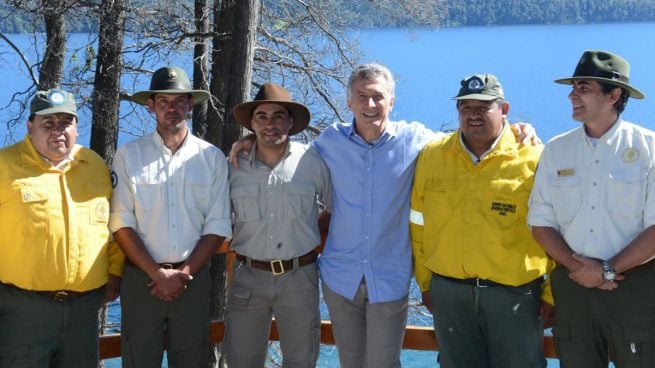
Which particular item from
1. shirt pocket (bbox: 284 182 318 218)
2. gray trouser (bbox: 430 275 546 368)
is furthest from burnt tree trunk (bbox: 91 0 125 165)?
gray trouser (bbox: 430 275 546 368)

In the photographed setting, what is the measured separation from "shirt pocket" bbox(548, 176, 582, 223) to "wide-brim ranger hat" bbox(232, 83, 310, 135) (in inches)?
52.0

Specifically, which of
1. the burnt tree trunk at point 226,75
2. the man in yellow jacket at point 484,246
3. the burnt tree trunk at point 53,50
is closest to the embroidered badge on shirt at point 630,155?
the man in yellow jacket at point 484,246

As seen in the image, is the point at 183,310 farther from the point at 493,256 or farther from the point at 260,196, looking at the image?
the point at 493,256

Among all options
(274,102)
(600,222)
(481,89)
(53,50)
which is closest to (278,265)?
(274,102)

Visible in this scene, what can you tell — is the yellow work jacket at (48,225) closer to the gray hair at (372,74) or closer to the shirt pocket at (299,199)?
the shirt pocket at (299,199)

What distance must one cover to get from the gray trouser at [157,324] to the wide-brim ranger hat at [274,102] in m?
0.85

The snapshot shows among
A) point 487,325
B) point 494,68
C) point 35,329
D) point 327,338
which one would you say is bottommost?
point 327,338

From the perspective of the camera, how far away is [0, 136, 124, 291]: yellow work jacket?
3.75 metres

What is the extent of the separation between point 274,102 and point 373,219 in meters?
0.77

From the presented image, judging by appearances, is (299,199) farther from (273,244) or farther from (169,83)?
(169,83)

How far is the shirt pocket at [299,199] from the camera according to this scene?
161 inches

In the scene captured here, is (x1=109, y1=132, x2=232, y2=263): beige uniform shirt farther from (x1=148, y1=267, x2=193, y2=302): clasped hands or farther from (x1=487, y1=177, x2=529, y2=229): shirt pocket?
(x1=487, y1=177, x2=529, y2=229): shirt pocket

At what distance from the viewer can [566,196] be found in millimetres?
3697

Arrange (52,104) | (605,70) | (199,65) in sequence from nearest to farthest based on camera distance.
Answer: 1. (605,70)
2. (52,104)
3. (199,65)
